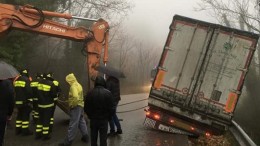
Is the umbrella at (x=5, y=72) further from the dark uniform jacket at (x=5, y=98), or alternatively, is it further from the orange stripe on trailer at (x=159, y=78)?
the orange stripe on trailer at (x=159, y=78)

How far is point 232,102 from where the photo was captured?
1231cm

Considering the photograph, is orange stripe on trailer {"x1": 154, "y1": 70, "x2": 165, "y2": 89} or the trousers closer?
the trousers

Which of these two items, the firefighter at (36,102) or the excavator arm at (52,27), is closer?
the firefighter at (36,102)

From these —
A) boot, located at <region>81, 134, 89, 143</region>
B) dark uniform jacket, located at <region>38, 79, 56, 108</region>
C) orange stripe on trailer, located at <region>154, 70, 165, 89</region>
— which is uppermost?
orange stripe on trailer, located at <region>154, 70, 165, 89</region>

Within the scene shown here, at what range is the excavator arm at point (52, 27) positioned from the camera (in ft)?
39.6

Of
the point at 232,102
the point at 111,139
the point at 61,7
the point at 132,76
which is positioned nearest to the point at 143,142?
the point at 111,139

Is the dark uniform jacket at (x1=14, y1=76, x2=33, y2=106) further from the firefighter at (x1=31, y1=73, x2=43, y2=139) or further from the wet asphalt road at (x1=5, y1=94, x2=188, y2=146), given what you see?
the wet asphalt road at (x1=5, y1=94, x2=188, y2=146)

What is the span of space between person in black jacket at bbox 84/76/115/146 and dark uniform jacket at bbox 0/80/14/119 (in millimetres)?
1535

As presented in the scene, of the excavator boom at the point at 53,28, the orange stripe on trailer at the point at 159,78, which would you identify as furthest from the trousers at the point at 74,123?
the orange stripe on trailer at the point at 159,78

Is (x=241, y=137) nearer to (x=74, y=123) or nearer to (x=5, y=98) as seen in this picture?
(x=74, y=123)

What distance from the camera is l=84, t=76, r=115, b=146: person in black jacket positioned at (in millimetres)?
8859

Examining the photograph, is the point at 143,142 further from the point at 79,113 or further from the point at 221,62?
the point at 221,62

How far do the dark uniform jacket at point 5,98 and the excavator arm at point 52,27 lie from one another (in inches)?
152

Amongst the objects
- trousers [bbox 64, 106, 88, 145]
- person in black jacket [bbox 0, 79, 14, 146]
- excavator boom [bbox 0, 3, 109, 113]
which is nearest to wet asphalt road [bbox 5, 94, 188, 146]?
trousers [bbox 64, 106, 88, 145]
